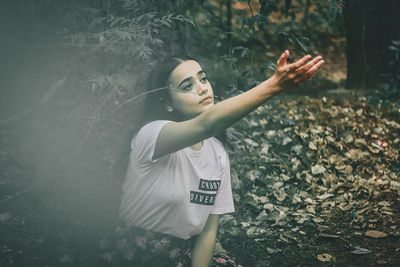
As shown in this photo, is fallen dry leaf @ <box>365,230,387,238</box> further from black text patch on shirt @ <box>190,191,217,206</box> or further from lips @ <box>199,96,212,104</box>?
lips @ <box>199,96,212,104</box>

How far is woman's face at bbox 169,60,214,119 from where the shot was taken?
182 centimetres

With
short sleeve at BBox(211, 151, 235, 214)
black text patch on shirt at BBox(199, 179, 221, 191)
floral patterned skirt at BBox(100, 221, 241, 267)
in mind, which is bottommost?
floral patterned skirt at BBox(100, 221, 241, 267)

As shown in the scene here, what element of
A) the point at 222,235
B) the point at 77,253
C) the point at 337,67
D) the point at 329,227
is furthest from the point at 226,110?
the point at 337,67

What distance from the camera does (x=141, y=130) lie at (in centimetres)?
186

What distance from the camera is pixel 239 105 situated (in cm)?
144

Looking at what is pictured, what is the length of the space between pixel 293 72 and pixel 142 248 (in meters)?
1.37

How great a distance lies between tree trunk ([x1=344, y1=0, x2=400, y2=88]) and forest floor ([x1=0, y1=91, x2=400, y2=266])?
1.21 metres

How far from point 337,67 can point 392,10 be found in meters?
2.32

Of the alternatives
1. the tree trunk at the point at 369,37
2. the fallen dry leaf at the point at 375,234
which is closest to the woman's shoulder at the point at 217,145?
the fallen dry leaf at the point at 375,234

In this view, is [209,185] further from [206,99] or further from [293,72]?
[293,72]

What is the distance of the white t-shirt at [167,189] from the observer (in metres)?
1.84

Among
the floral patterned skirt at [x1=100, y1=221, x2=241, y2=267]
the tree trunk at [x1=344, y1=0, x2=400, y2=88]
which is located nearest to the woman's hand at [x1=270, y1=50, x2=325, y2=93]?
the floral patterned skirt at [x1=100, y1=221, x2=241, y2=267]

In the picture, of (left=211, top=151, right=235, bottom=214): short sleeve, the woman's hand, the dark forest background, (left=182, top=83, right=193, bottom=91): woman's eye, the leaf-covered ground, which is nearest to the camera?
the woman's hand

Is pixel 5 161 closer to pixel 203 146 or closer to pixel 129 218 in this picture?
pixel 129 218
